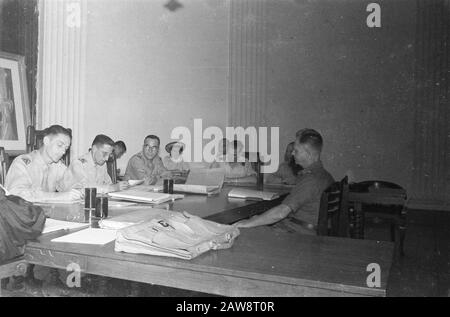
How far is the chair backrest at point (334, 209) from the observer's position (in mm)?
1963

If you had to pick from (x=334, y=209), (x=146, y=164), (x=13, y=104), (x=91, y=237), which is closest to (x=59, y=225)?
(x=91, y=237)

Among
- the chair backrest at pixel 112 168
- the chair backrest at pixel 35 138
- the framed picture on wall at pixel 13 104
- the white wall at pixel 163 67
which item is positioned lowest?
the chair backrest at pixel 112 168

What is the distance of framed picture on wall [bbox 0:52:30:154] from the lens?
3.31 metres

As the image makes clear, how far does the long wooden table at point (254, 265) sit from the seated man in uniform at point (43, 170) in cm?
100

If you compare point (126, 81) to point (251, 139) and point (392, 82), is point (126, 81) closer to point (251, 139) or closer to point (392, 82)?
point (251, 139)

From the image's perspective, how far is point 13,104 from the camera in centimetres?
340

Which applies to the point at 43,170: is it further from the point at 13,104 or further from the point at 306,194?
the point at 306,194

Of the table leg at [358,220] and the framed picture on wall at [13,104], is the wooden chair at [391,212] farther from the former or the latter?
the framed picture on wall at [13,104]

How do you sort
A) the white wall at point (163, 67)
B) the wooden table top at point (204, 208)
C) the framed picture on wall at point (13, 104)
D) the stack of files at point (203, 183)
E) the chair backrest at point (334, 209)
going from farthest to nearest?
the white wall at point (163, 67)
the framed picture on wall at point (13, 104)
the stack of files at point (203, 183)
the chair backrest at point (334, 209)
the wooden table top at point (204, 208)

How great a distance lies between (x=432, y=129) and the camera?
527cm

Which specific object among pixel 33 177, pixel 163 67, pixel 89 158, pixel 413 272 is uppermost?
pixel 163 67

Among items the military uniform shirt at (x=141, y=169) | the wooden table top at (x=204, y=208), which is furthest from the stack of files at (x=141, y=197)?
the military uniform shirt at (x=141, y=169)

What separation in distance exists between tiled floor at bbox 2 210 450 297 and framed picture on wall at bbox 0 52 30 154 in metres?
2.42

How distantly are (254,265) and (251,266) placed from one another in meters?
0.01
